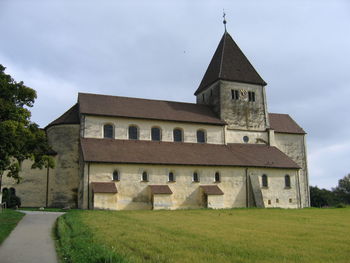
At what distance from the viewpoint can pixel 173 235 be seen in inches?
651

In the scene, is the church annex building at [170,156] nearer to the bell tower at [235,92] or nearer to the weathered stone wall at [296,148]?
the bell tower at [235,92]

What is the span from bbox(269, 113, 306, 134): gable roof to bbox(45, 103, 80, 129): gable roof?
2537 cm

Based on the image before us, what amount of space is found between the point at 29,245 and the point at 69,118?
2569 cm

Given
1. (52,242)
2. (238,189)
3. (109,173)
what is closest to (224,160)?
(238,189)

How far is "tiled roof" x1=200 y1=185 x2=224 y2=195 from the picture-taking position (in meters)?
36.6

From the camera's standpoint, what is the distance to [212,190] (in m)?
36.9

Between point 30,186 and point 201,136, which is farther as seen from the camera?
point 201,136

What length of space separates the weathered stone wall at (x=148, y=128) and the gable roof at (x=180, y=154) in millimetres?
836

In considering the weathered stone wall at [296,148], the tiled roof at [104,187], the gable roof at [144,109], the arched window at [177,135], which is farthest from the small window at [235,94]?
the tiled roof at [104,187]

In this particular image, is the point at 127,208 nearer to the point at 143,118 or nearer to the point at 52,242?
the point at 143,118

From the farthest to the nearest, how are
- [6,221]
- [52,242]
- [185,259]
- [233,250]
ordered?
[6,221], [52,242], [233,250], [185,259]

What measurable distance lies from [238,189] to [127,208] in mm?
12139

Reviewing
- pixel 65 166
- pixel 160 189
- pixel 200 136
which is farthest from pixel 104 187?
pixel 200 136

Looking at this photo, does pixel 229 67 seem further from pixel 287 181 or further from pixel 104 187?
pixel 104 187
